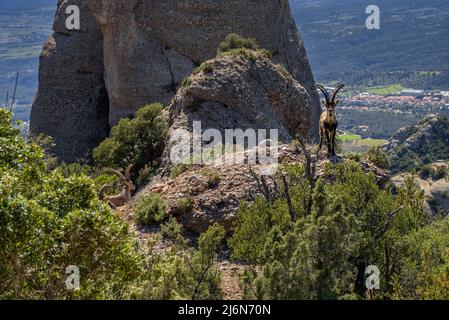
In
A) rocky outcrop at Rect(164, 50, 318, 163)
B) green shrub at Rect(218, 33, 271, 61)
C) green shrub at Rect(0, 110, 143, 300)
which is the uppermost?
green shrub at Rect(218, 33, 271, 61)

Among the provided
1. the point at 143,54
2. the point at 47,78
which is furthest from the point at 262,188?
the point at 47,78

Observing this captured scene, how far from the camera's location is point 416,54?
155m

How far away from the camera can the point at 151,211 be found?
1627cm

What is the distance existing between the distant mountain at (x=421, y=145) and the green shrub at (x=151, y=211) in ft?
179

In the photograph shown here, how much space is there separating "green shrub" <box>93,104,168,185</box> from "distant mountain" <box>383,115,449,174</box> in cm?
4621

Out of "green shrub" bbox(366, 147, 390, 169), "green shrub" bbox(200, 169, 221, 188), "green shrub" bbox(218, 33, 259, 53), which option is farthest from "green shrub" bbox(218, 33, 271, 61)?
"green shrub" bbox(200, 169, 221, 188)

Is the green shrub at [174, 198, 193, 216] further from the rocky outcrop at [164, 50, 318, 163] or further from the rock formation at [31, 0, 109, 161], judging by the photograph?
the rock formation at [31, 0, 109, 161]

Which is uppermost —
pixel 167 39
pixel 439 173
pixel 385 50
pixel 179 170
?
pixel 385 50

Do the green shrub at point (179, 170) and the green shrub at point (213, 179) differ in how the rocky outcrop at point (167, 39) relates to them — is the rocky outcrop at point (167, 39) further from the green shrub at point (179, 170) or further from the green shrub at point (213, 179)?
the green shrub at point (213, 179)

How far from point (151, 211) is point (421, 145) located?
62.9 meters

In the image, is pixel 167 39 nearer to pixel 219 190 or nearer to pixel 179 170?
pixel 179 170

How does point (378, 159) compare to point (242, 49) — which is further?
point (242, 49)

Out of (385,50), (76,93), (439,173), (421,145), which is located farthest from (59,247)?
(385,50)

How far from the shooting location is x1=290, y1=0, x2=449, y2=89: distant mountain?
491 ft
